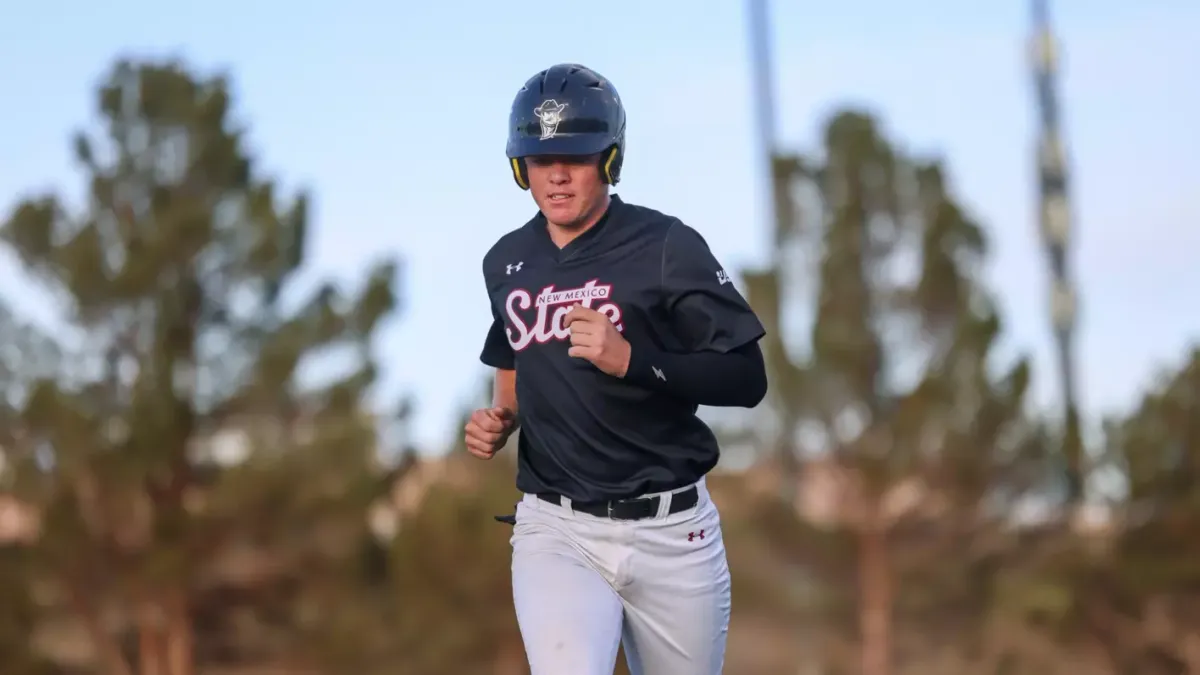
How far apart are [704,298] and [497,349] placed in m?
0.82

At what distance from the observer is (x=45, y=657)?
976 inches

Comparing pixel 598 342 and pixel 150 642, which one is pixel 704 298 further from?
pixel 150 642

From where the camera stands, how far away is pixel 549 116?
16.1ft

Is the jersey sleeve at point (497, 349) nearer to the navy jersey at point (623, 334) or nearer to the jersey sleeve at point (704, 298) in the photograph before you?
the navy jersey at point (623, 334)

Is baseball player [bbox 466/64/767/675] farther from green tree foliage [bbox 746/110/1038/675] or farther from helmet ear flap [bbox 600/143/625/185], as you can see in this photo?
green tree foliage [bbox 746/110/1038/675]

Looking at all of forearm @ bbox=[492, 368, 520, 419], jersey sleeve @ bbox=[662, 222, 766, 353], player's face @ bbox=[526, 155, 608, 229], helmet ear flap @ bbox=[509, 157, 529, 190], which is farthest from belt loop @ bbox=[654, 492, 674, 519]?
helmet ear flap @ bbox=[509, 157, 529, 190]

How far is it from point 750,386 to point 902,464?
20.0 m

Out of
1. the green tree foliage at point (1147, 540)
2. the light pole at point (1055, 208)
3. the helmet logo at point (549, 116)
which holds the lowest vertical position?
the green tree foliage at point (1147, 540)

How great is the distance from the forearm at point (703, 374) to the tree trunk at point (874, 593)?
20.0m

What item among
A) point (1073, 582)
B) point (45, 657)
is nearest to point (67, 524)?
point (45, 657)

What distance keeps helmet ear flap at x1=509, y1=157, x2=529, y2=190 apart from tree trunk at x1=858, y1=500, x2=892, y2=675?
19993 mm

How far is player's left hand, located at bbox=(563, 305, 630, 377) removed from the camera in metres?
4.55

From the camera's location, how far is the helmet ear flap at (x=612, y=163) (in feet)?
16.3

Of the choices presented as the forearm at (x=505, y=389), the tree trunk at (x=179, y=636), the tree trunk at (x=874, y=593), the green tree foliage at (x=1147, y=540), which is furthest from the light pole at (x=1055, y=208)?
the forearm at (x=505, y=389)
